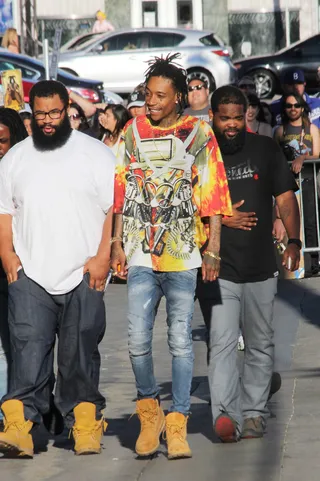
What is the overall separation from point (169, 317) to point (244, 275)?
617 mm

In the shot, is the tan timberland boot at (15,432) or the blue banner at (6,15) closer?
the tan timberland boot at (15,432)

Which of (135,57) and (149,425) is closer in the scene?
(149,425)

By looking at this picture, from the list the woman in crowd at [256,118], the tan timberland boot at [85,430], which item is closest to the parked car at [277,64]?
the woman in crowd at [256,118]

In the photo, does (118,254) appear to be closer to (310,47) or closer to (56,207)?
(56,207)

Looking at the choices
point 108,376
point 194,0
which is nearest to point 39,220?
point 108,376

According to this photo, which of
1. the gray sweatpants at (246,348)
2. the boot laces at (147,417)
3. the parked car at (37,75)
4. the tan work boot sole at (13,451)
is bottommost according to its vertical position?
the tan work boot sole at (13,451)

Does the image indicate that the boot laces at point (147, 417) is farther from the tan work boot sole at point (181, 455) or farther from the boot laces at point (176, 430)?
the tan work boot sole at point (181, 455)

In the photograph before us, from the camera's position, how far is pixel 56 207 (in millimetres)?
6934

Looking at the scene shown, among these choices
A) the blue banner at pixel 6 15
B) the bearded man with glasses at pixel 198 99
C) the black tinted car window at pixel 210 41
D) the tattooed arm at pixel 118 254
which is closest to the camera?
the tattooed arm at pixel 118 254

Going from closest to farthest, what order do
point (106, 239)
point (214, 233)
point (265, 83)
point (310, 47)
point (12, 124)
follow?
point (214, 233) < point (106, 239) < point (12, 124) < point (265, 83) < point (310, 47)

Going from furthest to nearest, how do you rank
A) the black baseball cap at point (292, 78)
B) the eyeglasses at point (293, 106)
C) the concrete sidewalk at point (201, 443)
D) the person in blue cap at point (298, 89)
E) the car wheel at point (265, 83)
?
the car wheel at point (265, 83)
the black baseball cap at point (292, 78)
the person in blue cap at point (298, 89)
the eyeglasses at point (293, 106)
the concrete sidewalk at point (201, 443)

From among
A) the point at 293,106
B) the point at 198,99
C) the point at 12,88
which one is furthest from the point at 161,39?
the point at 198,99

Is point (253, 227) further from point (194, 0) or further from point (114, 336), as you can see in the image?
point (194, 0)

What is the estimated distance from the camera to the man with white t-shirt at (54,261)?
6.93 meters
